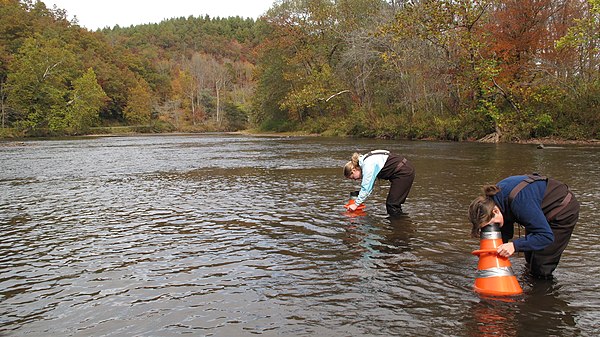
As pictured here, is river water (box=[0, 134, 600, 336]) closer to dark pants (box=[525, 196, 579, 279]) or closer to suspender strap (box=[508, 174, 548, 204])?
dark pants (box=[525, 196, 579, 279])

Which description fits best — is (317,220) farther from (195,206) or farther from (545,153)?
(545,153)

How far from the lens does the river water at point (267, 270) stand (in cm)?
461

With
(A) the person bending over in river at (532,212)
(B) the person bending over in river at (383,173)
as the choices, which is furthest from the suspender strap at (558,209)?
(B) the person bending over in river at (383,173)

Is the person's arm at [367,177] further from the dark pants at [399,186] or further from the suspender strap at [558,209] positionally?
the suspender strap at [558,209]

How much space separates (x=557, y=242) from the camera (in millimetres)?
5195

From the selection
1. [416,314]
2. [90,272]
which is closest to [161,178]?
[90,272]

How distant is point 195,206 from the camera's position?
450 inches

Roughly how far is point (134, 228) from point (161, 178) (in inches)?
342

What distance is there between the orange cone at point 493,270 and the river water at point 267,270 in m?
0.13

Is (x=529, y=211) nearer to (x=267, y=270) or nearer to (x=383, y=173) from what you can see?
(x=267, y=270)

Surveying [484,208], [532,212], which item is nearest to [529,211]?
[532,212]

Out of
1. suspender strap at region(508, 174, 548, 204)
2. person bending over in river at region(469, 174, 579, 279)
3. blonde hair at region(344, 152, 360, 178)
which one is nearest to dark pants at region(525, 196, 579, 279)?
person bending over in river at region(469, 174, 579, 279)

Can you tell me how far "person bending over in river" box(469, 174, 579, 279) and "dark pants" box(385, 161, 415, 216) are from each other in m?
3.79

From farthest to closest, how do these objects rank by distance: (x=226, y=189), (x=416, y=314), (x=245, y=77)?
(x=245, y=77), (x=226, y=189), (x=416, y=314)
